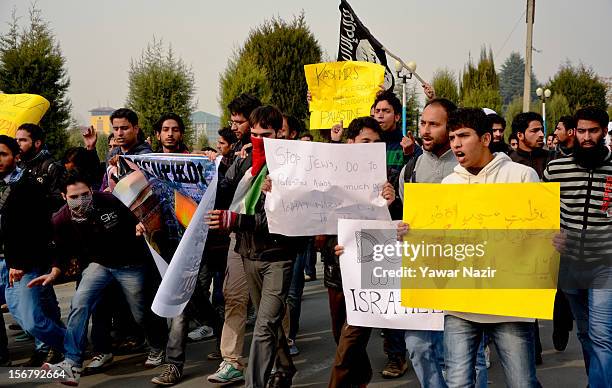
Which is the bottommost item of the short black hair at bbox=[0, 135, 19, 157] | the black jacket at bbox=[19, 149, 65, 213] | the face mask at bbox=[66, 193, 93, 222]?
the face mask at bbox=[66, 193, 93, 222]

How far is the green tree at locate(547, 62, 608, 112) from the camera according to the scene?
4172 cm

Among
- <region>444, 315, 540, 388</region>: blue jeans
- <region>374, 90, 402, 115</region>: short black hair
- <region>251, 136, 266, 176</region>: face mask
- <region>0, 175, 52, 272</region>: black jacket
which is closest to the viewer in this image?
<region>444, 315, 540, 388</region>: blue jeans

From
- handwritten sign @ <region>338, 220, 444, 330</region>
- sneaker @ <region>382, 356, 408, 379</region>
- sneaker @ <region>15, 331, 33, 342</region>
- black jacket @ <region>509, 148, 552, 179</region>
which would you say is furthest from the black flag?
handwritten sign @ <region>338, 220, 444, 330</region>

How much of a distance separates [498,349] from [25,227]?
3.72 metres

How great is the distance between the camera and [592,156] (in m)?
4.56

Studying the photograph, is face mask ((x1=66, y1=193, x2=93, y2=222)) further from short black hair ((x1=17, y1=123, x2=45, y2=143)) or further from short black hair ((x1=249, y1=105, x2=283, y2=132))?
short black hair ((x1=17, y1=123, x2=45, y2=143))

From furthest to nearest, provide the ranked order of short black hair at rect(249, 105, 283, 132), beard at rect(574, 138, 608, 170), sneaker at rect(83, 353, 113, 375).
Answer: sneaker at rect(83, 353, 113, 375) < short black hair at rect(249, 105, 283, 132) < beard at rect(574, 138, 608, 170)

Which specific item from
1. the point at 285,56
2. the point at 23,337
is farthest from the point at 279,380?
the point at 285,56

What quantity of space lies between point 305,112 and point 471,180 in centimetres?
1792

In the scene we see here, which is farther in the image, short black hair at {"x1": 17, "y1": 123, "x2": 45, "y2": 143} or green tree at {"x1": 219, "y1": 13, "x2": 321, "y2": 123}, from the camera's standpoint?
green tree at {"x1": 219, "y1": 13, "x2": 321, "y2": 123}

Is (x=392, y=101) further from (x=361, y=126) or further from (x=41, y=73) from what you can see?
(x=41, y=73)

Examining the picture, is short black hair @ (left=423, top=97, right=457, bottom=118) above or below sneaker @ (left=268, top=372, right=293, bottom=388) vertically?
above

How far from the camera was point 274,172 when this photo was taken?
4.78 m

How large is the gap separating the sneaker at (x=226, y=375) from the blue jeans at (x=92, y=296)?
0.80m
